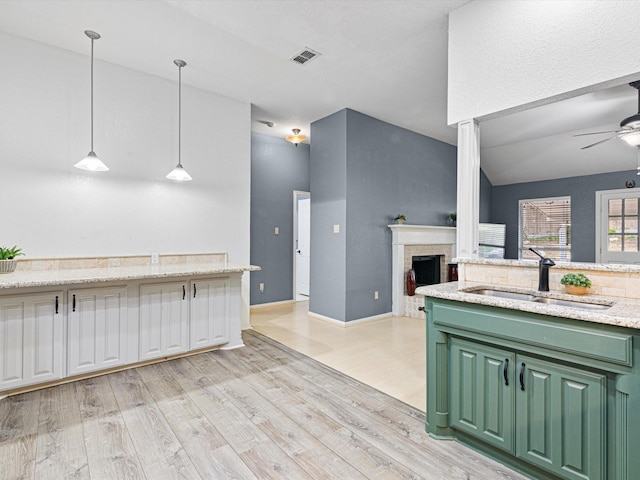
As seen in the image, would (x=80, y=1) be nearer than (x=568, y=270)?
No

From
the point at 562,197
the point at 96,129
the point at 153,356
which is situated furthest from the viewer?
the point at 562,197

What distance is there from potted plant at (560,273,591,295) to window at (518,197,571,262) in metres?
4.57

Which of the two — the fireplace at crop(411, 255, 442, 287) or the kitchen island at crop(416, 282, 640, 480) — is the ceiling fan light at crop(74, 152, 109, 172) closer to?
the kitchen island at crop(416, 282, 640, 480)

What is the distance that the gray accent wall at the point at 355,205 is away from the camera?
4.73 m

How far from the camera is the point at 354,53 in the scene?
3.22 m

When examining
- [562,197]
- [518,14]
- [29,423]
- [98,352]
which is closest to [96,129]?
[98,352]

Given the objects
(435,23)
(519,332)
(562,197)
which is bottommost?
(519,332)

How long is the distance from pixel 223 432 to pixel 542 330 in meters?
1.89

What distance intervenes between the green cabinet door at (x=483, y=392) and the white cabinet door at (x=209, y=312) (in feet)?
7.82

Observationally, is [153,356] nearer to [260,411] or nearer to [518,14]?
[260,411]

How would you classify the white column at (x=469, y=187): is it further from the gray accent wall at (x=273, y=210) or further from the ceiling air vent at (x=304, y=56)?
the gray accent wall at (x=273, y=210)

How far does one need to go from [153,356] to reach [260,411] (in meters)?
1.40

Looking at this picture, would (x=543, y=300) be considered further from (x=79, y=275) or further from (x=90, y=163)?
(x=90, y=163)

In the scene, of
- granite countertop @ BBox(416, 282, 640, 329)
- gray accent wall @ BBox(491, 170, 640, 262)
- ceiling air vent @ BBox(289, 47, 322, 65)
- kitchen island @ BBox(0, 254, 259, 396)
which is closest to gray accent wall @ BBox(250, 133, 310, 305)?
kitchen island @ BBox(0, 254, 259, 396)
